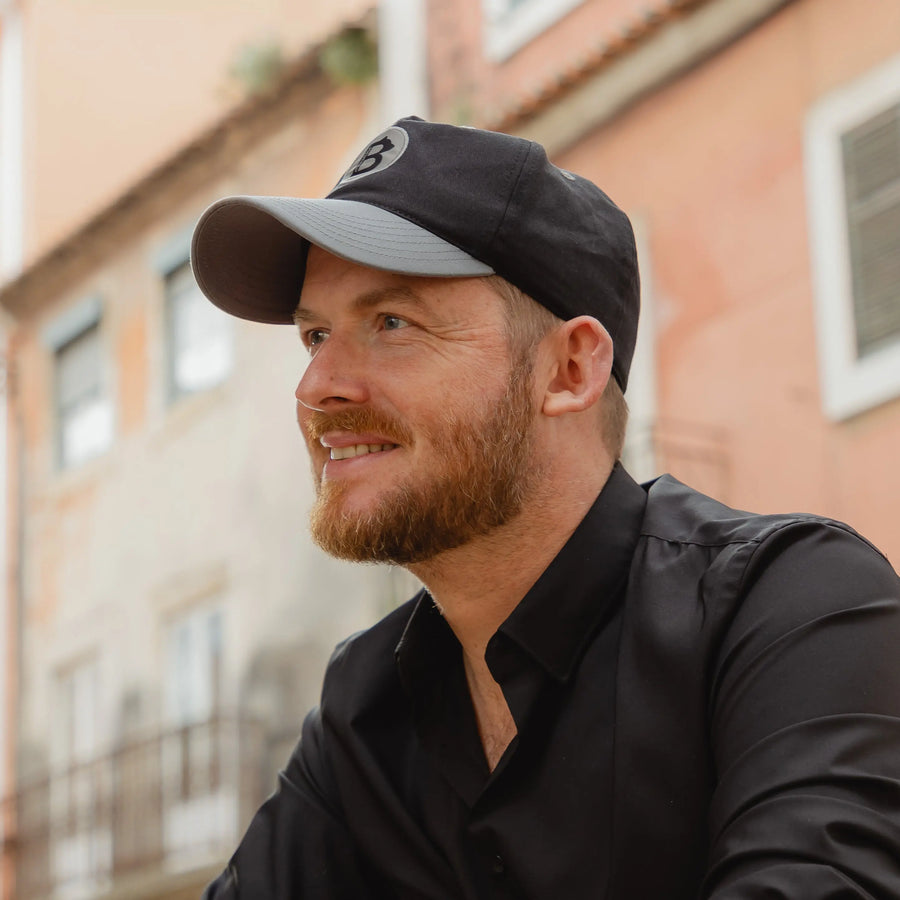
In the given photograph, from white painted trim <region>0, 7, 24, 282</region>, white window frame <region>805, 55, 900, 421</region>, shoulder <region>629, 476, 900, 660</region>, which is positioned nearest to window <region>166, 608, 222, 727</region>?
white painted trim <region>0, 7, 24, 282</region>

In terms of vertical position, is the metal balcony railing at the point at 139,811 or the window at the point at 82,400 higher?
the window at the point at 82,400

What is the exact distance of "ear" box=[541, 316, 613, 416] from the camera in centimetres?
218

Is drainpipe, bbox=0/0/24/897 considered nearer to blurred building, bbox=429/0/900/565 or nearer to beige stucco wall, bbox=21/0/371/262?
beige stucco wall, bbox=21/0/371/262

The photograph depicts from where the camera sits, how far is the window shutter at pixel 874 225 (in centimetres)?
685

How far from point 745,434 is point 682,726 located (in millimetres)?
5716

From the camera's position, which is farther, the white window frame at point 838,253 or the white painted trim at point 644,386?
the white painted trim at point 644,386

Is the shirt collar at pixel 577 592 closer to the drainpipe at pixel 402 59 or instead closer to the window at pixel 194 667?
the drainpipe at pixel 402 59

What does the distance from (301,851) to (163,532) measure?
1072cm

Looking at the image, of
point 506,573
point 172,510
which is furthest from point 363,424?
point 172,510

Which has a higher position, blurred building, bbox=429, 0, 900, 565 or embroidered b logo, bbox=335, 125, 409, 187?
blurred building, bbox=429, 0, 900, 565

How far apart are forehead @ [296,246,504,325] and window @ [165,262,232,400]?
10197 millimetres

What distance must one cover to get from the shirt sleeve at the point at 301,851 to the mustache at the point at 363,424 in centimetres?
44

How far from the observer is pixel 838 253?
23.3 ft

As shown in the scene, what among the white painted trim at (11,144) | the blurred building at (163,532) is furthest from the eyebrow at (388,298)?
the white painted trim at (11,144)
